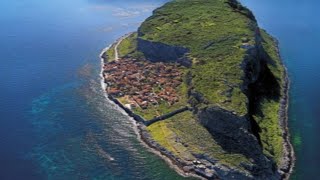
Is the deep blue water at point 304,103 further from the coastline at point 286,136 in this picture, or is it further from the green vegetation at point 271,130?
the green vegetation at point 271,130

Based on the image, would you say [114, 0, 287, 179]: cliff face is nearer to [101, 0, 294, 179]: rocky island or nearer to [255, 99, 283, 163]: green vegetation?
[255, 99, 283, 163]: green vegetation

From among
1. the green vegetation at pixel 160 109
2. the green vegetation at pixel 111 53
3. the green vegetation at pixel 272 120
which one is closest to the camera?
the green vegetation at pixel 272 120

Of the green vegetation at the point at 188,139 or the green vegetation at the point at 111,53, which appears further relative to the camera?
the green vegetation at the point at 111,53

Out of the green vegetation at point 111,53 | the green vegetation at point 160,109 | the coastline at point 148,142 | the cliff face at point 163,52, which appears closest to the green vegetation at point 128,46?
the green vegetation at point 111,53

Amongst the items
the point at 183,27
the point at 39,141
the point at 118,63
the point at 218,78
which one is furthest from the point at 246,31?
the point at 39,141

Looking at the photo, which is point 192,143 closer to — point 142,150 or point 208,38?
point 142,150

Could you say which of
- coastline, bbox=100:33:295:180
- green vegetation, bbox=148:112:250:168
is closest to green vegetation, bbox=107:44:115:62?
coastline, bbox=100:33:295:180

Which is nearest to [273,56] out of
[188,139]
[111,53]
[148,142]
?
[111,53]

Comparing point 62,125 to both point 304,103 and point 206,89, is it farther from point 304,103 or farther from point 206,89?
point 304,103
